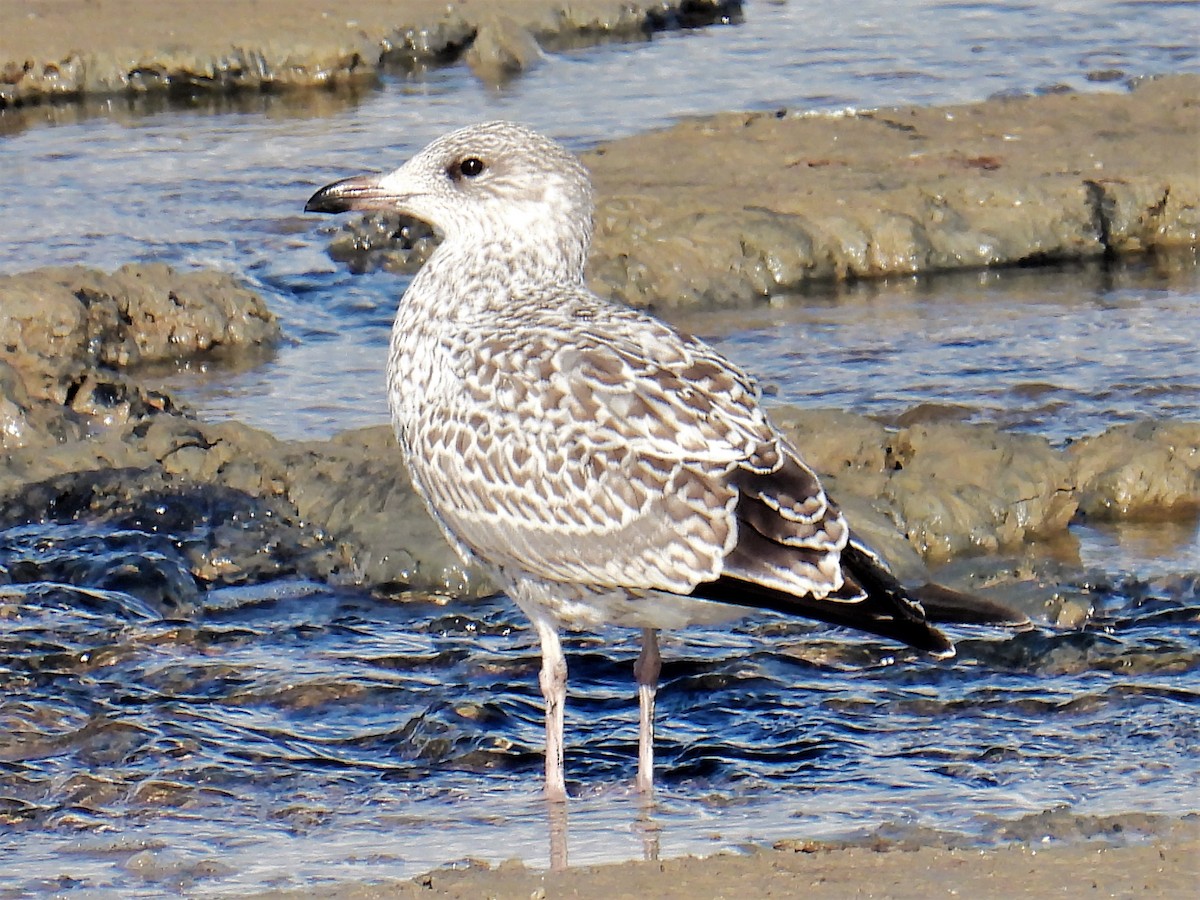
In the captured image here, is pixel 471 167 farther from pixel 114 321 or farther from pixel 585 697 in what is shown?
pixel 114 321

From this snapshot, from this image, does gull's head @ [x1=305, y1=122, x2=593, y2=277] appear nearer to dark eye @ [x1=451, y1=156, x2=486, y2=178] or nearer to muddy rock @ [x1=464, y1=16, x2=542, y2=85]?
dark eye @ [x1=451, y1=156, x2=486, y2=178]

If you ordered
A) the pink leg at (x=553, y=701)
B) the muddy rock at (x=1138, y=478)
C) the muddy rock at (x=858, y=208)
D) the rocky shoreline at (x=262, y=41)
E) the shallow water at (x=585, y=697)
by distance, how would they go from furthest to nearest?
the rocky shoreline at (x=262, y=41) < the muddy rock at (x=858, y=208) < the muddy rock at (x=1138, y=478) < the pink leg at (x=553, y=701) < the shallow water at (x=585, y=697)

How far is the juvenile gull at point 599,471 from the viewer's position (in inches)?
175

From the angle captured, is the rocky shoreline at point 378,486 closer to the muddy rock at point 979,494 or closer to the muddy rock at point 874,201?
the muddy rock at point 979,494

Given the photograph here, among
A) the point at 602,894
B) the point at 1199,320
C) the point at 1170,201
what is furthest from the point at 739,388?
the point at 1170,201

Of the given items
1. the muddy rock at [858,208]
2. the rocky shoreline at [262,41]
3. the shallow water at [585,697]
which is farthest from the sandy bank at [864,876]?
the rocky shoreline at [262,41]

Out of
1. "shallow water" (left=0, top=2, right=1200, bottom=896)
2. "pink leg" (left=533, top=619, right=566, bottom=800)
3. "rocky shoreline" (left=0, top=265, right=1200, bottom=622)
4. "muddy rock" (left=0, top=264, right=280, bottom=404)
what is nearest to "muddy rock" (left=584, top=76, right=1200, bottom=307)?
"shallow water" (left=0, top=2, right=1200, bottom=896)

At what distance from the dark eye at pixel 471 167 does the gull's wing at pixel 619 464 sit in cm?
55

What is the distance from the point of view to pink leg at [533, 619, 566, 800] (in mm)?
4781

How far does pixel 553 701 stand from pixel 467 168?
1.36 m

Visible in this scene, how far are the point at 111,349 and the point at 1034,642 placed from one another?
4.16 meters

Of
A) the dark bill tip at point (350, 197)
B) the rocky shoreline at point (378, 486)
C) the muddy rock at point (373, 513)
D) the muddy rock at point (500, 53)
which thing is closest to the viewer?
the dark bill tip at point (350, 197)

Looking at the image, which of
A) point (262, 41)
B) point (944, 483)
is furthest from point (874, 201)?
point (262, 41)

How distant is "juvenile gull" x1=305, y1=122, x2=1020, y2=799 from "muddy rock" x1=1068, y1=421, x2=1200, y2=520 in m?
1.91
